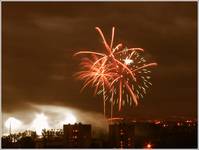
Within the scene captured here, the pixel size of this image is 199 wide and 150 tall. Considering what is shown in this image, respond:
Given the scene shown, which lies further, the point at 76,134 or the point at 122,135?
the point at 76,134

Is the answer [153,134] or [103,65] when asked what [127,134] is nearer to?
[153,134]

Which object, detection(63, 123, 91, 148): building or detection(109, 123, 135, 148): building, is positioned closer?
detection(109, 123, 135, 148): building

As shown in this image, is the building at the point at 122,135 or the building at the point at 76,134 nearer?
the building at the point at 122,135

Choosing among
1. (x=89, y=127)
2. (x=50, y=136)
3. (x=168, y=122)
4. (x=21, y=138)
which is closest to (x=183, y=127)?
(x=168, y=122)
